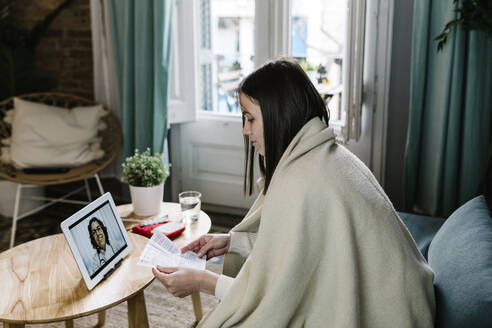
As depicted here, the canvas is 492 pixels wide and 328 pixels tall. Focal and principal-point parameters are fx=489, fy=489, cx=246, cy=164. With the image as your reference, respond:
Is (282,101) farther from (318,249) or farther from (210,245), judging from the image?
(210,245)

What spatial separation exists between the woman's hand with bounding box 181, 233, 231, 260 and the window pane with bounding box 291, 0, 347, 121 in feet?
5.39

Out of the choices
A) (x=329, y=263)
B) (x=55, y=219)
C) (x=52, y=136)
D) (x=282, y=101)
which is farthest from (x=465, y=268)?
(x=55, y=219)

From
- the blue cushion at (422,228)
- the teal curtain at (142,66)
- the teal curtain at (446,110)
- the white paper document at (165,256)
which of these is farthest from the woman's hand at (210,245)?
the teal curtain at (142,66)

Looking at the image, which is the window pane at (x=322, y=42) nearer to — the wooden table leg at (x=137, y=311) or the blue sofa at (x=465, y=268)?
the blue sofa at (x=465, y=268)

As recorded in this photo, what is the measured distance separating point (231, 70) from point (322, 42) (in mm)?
718

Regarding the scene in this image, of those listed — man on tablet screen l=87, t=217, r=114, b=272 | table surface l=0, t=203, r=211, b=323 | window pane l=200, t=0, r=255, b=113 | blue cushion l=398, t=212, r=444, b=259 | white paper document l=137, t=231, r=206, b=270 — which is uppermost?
window pane l=200, t=0, r=255, b=113

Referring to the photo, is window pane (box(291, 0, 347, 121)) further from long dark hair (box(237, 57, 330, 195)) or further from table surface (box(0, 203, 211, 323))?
long dark hair (box(237, 57, 330, 195))

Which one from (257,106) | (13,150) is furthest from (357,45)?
(13,150)

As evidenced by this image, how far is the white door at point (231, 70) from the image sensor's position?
3.08m

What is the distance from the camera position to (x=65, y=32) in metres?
3.91

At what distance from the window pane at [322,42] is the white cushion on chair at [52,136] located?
1502 millimetres

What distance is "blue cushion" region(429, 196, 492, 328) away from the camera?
1167 mm

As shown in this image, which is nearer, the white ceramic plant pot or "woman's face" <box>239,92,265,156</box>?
"woman's face" <box>239,92,265,156</box>

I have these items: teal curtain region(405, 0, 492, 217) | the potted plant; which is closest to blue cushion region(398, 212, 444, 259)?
teal curtain region(405, 0, 492, 217)
